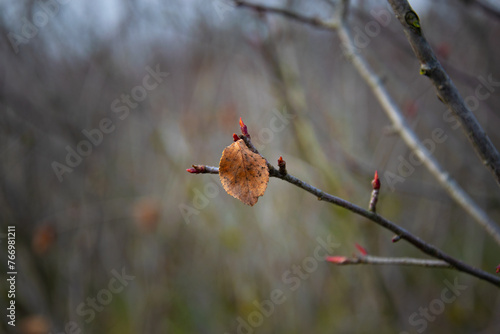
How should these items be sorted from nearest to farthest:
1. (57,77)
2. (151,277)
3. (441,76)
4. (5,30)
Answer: (441,76) → (5,30) → (57,77) → (151,277)

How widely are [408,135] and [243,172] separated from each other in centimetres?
76

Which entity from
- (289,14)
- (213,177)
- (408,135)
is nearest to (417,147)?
(408,135)

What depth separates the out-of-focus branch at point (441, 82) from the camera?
655mm

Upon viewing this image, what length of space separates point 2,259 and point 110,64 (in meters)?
1.77

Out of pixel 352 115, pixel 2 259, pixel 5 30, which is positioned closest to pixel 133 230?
pixel 2 259

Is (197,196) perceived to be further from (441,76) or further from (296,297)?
(441,76)

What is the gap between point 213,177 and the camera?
12.2 ft

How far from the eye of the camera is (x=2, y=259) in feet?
7.75

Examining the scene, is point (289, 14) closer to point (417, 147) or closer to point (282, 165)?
point (417, 147)

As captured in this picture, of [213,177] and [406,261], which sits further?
[213,177]

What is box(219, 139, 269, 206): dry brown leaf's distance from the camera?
624 millimetres

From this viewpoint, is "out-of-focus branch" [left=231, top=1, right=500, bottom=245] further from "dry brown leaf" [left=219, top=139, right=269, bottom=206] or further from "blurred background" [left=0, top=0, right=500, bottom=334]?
"blurred background" [left=0, top=0, right=500, bottom=334]

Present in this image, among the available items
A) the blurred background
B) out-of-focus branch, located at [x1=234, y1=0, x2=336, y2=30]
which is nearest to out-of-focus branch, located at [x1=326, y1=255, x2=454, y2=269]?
out-of-focus branch, located at [x1=234, y1=0, x2=336, y2=30]

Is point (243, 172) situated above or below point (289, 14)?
below
